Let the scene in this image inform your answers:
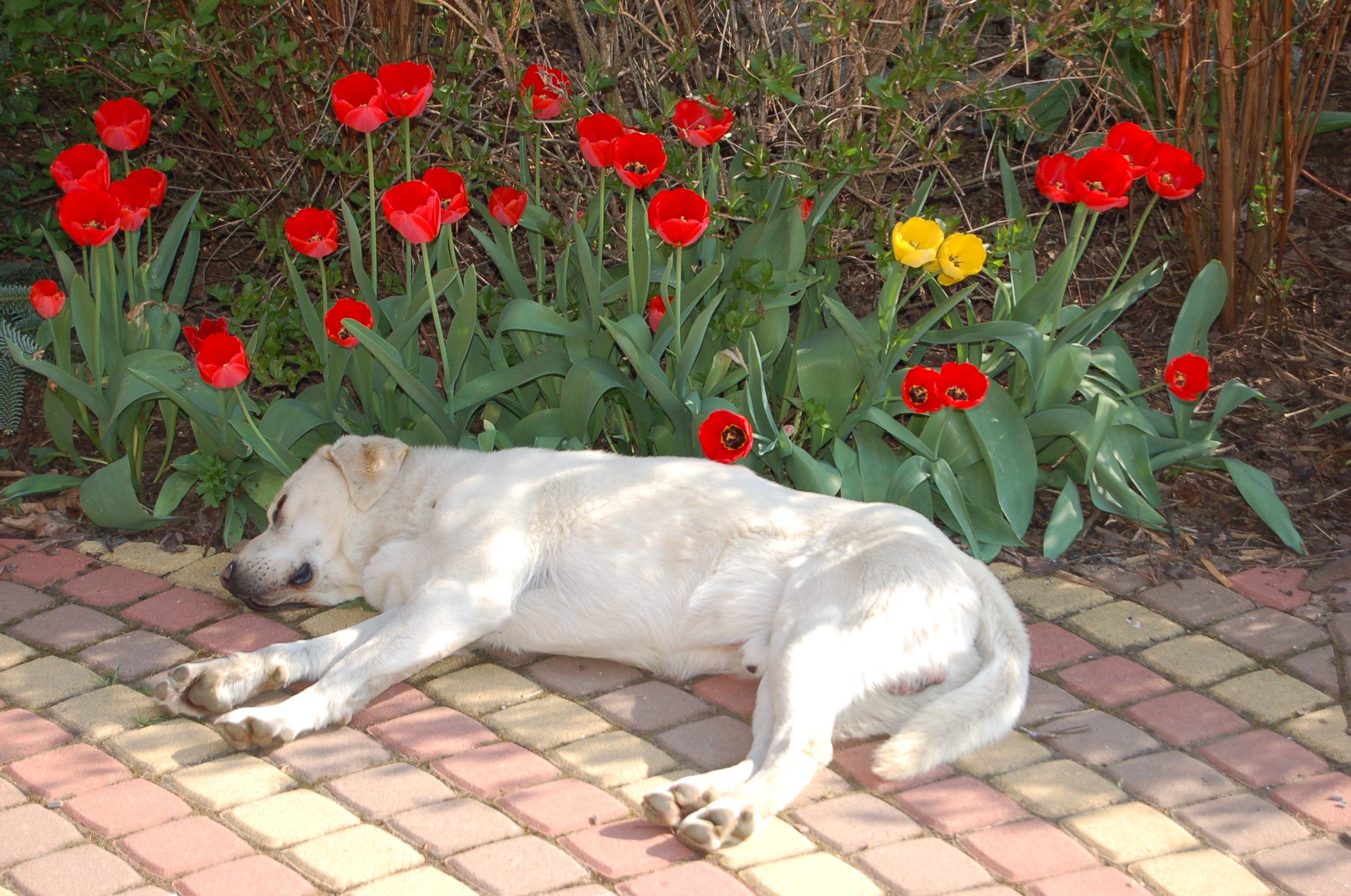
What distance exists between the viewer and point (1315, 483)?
4703 millimetres

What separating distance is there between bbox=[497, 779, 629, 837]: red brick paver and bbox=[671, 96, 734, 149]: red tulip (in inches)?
88.6

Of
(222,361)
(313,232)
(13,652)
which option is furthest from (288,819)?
(313,232)

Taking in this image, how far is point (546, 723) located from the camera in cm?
329

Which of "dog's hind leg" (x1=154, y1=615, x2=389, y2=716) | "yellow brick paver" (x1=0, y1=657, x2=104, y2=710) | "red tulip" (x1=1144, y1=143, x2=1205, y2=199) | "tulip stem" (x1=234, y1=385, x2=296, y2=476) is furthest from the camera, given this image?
"red tulip" (x1=1144, y1=143, x2=1205, y2=199)

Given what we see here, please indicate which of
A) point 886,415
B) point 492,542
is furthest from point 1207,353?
point 492,542

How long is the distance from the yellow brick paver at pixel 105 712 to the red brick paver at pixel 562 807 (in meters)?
1.13

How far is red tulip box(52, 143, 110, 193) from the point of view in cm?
423

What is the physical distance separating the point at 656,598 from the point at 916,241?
1461 millimetres

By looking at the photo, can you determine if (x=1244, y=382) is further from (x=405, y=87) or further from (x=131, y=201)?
(x=131, y=201)

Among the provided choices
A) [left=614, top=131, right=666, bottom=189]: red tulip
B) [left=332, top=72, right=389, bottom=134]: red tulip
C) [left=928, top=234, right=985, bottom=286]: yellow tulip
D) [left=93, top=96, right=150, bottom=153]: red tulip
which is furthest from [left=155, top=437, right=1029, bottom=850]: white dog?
[left=93, top=96, right=150, bottom=153]: red tulip

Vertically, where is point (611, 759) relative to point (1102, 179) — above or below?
below

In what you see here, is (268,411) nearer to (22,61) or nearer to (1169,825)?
(22,61)

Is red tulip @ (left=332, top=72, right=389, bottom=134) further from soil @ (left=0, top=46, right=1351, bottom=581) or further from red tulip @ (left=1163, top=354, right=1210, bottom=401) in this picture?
red tulip @ (left=1163, top=354, right=1210, bottom=401)

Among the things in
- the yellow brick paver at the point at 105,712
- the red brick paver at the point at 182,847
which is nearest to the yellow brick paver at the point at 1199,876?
the red brick paver at the point at 182,847
